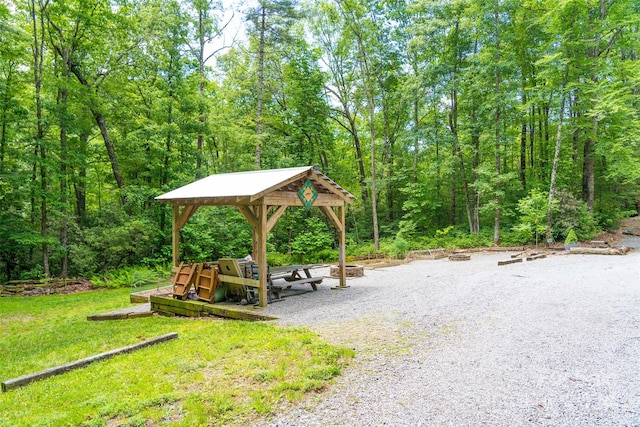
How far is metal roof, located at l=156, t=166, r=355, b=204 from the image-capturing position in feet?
22.3

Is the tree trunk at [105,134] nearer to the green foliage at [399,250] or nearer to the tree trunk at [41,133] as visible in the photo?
the tree trunk at [41,133]

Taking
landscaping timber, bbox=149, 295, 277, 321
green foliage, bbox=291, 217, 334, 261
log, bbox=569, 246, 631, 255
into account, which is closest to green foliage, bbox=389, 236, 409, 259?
green foliage, bbox=291, 217, 334, 261

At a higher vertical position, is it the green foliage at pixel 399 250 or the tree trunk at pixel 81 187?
the tree trunk at pixel 81 187

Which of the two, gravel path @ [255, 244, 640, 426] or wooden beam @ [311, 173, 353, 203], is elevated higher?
wooden beam @ [311, 173, 353, 203]

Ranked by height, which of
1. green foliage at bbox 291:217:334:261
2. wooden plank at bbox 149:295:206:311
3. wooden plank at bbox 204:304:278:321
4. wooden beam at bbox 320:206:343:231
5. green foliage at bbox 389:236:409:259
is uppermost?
wooden beam at bbox 320:206:343:231

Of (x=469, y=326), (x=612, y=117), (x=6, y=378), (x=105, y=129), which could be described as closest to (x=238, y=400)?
(x=6, y=378)

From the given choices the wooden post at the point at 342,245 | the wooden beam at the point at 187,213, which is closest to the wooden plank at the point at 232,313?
the wooden beam at the point at 187,213

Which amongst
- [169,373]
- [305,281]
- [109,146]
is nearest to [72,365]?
[169,373]

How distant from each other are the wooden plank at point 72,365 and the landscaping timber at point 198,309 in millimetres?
1381

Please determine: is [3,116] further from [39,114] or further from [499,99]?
[499,99]

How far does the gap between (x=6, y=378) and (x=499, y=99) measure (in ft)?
60.1

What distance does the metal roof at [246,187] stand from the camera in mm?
6805

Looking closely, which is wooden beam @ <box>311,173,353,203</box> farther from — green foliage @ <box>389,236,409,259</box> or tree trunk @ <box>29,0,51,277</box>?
tree trunk @ <box>29,0,51,277</box>

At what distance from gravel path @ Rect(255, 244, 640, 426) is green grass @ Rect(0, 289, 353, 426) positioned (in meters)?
0.39
